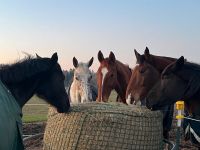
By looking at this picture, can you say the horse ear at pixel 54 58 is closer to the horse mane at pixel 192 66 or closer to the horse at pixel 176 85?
the horse at pixel 176 85

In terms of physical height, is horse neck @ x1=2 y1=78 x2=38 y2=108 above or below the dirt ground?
above

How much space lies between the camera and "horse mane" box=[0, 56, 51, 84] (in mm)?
3805

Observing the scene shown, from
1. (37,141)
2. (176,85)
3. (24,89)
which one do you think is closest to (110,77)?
(176,85)

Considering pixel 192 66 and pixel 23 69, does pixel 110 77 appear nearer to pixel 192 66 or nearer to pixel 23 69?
pixel 192 66

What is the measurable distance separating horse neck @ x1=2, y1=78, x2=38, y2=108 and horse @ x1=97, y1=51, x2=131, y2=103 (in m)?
1.82

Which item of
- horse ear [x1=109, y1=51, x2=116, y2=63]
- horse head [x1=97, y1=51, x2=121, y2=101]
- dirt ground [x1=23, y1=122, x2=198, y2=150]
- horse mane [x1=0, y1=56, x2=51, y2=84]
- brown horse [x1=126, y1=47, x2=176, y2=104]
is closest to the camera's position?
horse mane [x1=0, y1=56, x2=51, y2=84]

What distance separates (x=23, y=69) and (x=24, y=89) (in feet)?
1.00

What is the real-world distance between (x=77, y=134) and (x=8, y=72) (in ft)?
3.32

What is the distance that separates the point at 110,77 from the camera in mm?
6020

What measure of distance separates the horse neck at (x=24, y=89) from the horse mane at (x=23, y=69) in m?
0.09

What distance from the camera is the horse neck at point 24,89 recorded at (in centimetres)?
407

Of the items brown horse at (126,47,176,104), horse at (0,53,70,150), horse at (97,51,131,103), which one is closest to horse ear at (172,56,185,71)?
brown horse at (126,47,176,104)

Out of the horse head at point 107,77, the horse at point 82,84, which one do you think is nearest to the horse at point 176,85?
the horse head at point 107,77

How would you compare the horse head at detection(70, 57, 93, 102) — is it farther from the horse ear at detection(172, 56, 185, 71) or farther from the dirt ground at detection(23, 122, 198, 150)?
the horse ear at detection(172, 56, 185, 71)
